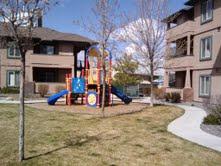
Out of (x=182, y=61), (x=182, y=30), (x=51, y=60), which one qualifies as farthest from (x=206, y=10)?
(x=51, y=60)

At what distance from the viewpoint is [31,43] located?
8211 millimetres

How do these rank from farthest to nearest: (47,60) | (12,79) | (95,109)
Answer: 1. (47,60)
2. (12,79)
3. (95,109)

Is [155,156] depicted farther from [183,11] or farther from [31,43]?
[183,11]

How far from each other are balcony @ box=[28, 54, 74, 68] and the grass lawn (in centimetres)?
2551

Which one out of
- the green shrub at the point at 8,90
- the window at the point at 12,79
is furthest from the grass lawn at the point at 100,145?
the window at the point at 12,79

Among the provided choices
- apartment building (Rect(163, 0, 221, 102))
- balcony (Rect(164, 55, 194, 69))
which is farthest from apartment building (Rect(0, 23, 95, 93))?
apartment building (Rect(163, 0, 221, 102))

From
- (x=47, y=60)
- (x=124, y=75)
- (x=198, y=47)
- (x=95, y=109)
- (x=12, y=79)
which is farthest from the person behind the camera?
(x=124, y=75)

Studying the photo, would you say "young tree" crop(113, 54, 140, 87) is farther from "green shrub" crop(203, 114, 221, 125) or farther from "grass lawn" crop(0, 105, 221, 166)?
"grass lawn" crop(0, 105, 221, 166)

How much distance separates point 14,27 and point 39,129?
18.6 feet

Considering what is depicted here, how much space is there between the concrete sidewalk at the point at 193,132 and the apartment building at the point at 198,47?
33.2 feet

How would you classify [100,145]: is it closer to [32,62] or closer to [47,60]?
[32,62]

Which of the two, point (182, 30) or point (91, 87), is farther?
point (182, 30)

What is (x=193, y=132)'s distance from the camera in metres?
13.1

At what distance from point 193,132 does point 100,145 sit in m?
4.32
